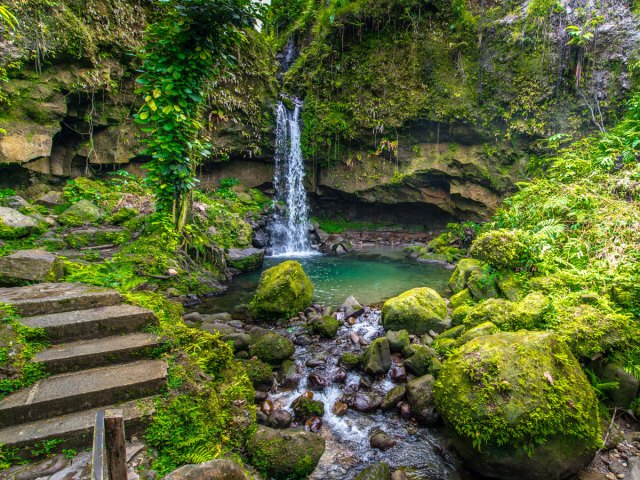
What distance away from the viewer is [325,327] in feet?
18.4

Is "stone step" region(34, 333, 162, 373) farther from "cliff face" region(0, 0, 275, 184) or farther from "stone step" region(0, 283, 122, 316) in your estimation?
"cliff face" region(0, 0, 275, 184)

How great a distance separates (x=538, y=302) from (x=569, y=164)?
179 inches

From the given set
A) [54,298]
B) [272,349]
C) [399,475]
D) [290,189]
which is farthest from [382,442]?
[290,189]

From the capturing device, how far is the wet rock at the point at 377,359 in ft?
14.8

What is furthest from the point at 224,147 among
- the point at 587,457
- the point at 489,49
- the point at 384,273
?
the point at 587,457

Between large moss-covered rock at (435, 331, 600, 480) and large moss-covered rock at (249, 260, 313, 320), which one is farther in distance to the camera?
large moss-covered rock at (249, 260, 313, 320)

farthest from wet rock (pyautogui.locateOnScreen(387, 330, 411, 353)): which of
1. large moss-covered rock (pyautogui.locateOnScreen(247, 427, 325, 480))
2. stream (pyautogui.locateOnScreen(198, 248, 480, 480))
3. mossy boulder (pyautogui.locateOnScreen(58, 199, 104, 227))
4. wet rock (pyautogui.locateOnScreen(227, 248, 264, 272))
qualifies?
mossy boulder (pyautogui.locateOnScreen(58, 199, 104, 227))

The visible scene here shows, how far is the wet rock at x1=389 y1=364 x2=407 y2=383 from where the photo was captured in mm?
4406

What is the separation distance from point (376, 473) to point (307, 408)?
1.15 m

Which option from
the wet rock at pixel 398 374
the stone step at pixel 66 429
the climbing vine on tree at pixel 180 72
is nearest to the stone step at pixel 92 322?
the stone step at pixel 66 429

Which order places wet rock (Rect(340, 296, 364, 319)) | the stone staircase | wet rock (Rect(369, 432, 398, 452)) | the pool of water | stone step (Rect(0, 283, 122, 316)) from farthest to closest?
1. the pool of water
2. wet rock (Rect(340, 296, 364, 319))
3. wet rock (Rect(369, 432, 398, 452))
4. stone step (Rect(0, 283, 122, 316))
5. the stone staircase

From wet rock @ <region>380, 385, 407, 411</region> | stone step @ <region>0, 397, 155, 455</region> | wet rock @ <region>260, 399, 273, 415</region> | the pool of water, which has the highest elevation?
stone step @ <region>0, 397, 155, 455</region>

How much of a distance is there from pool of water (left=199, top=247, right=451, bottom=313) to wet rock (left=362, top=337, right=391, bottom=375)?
2579 mm

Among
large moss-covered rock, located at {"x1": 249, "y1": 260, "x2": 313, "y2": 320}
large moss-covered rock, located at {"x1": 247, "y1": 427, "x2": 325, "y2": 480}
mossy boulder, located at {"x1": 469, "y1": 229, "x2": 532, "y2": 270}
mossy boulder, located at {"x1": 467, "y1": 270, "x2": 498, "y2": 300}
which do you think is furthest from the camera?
large moss-covered rock, located at {"x1": 249, "y1": 260, "x2": 313, "y2": 320}
